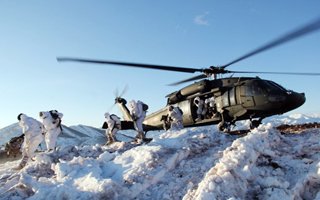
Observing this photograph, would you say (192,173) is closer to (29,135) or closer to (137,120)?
(137,120)

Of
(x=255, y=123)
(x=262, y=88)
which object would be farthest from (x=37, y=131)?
(x=262, y=88)

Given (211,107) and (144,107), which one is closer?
(144,107)

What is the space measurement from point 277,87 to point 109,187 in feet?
34.1

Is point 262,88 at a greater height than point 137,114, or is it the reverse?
point 262,88

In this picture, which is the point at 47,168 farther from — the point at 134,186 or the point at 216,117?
the point at 216,117

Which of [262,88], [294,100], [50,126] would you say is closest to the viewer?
[50,126]

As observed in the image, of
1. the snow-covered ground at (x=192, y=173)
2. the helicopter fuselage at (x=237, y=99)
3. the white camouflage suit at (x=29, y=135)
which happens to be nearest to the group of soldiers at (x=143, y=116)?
the helicopter fuselage at (x=237, y=99)

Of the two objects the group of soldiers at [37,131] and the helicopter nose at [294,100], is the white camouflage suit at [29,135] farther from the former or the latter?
the helicopter nose at [294,100]

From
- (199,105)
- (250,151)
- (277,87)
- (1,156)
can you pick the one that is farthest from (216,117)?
(1,156)

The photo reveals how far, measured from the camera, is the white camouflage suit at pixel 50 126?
13320mm

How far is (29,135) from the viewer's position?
42.6ft

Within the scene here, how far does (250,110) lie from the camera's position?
16.1 meters

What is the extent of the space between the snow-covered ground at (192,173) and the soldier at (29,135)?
101 inches

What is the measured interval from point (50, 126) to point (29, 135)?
2.65ft
